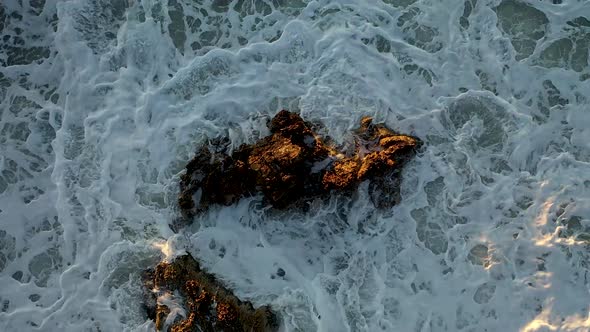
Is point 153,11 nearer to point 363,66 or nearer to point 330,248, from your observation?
point 363,66

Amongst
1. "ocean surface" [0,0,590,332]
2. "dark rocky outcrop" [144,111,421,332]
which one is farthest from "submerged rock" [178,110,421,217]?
"ocean surface" [0,0,590,332]

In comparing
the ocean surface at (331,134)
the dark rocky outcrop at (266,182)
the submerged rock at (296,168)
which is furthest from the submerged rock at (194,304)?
the submerged rock at (296,168)

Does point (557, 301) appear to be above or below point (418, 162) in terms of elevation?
below

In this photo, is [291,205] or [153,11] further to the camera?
[153,11]

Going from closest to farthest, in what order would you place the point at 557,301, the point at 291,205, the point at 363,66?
the point at 557,301 < the point at 291,205 < the point at 363,66

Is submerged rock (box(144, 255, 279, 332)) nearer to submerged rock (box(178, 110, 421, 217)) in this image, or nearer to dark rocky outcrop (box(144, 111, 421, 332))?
dark rocky outcrop (box(144, 111, 421, 332))

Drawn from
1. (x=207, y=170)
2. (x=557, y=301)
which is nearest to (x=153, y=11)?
(x=207, y=170)
